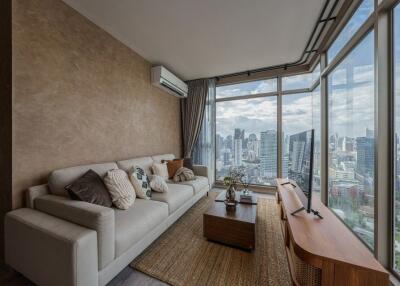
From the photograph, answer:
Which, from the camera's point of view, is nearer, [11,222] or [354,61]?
[11,222]

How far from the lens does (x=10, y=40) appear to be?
141 centimetres

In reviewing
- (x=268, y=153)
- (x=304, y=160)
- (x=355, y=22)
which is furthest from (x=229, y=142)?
(x=355, y=22)

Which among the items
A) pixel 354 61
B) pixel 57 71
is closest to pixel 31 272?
pixel 57 71

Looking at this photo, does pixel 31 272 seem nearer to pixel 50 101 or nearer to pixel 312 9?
pixel 50 101

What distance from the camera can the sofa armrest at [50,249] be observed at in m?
0.99

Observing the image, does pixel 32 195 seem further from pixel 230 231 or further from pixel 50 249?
pixel 230 231

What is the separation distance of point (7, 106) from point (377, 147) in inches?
124

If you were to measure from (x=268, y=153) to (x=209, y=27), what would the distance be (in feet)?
9.06

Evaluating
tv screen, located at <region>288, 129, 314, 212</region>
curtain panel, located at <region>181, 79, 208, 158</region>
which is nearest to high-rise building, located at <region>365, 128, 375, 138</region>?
tv screen, located at <region>288, 129, 314, 212</region>

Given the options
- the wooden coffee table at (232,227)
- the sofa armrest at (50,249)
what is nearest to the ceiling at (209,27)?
the sofa armrest at (50,249)

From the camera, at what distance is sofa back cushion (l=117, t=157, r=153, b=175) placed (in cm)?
225

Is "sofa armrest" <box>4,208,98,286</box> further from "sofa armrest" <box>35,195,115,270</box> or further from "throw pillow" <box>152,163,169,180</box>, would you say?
"throw pillow" <box>152,163,169,180</box>

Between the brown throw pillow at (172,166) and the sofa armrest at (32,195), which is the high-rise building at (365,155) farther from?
the sofa armrest at (32,195)

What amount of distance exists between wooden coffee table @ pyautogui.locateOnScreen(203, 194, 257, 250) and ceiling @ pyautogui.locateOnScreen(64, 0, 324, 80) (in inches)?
94.1
